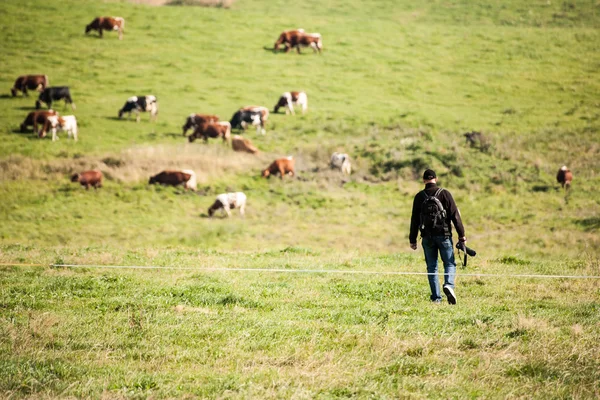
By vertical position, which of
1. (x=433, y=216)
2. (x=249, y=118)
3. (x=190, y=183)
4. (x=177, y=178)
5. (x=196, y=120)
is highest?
(x=433, y=216)

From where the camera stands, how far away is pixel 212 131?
36.5m

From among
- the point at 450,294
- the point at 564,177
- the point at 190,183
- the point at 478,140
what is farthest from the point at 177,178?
the point at 450,294

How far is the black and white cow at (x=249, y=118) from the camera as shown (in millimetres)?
Result: 38719

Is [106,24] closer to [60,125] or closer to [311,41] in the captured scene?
[311,41]

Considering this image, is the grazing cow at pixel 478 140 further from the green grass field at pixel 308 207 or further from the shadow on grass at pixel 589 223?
the shadow on grass at pixel 589 223

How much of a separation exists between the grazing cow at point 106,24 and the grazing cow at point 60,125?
70.6 feet

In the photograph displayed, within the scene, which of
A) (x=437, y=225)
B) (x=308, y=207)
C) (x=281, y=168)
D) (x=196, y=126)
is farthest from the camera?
(x=196, y=126)

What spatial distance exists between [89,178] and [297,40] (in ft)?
99.1

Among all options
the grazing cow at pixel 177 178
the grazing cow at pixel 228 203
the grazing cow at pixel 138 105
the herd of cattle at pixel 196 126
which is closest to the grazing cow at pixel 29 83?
the herd of cattle at pixel 196 126

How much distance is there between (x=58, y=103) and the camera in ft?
137

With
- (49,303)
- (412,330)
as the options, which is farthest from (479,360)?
(49,303)

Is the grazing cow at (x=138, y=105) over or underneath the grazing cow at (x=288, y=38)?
underneath

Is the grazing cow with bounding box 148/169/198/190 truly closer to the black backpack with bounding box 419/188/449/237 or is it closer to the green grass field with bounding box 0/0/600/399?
the green grass field with bounding box 0/0/600/399

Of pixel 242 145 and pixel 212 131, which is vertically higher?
pixel 212 131
